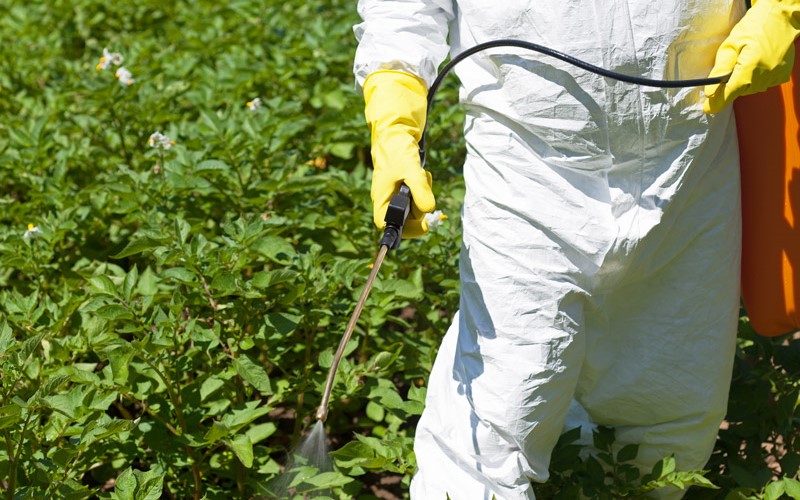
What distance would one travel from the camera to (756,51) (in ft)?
5.50

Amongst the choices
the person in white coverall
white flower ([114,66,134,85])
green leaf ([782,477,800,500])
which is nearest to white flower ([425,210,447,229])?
the person in white coverall

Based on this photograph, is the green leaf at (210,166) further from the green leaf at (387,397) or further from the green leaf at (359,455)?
the green leaf at (359,455)

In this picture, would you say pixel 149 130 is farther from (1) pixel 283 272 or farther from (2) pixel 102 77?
A: (1) pixel 283 272

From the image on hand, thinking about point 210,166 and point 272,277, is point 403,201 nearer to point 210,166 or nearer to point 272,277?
point 272,277

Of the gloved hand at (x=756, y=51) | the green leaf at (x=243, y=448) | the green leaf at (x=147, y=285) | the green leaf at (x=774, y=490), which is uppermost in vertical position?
the gloved hand at (x=756, y=51)

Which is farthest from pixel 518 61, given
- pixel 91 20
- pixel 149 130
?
pixel 91 20

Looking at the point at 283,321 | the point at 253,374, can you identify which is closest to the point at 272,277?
the point at 283,321

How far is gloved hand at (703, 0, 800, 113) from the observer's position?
66.0 inches

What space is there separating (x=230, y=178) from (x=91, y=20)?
208cm

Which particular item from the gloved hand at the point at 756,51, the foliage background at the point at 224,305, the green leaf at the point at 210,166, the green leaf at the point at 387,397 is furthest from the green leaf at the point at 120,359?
the gloved hand at the point at 756,51

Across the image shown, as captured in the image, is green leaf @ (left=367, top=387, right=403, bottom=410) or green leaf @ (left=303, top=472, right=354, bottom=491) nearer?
green leaf @ (left=303, top=472, right=354, bottom=491)

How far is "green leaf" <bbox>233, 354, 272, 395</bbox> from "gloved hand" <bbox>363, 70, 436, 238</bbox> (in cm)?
52

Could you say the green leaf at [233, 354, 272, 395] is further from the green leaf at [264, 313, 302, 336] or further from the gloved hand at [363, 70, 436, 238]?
the gloved hand at [363, 70, 436, 238]

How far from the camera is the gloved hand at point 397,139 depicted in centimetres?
173
